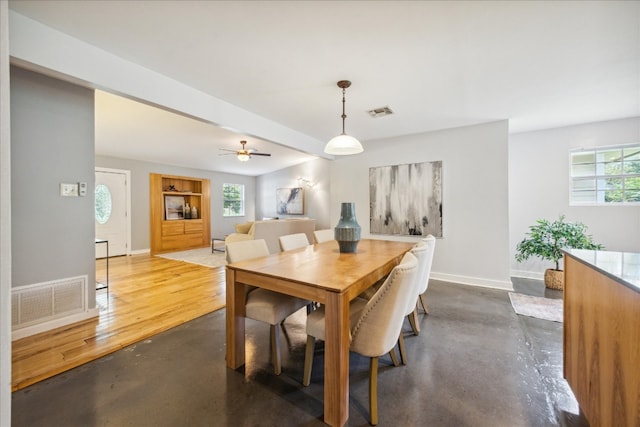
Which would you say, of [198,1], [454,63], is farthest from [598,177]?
[198,1]

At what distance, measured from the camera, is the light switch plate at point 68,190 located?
7.66 ft

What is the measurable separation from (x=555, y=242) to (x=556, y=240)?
0.05 meters

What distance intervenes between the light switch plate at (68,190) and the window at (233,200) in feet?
18.0

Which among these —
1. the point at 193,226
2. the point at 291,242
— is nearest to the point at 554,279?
the point at 291,242

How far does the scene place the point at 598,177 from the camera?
365cm

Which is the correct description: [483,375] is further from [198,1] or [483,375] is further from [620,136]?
[620,136]

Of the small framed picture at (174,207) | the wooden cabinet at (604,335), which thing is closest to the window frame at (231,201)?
the small framed picture at (174,207)

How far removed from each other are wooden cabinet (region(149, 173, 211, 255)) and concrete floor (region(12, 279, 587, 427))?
4.79 meters

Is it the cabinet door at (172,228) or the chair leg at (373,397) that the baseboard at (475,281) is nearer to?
the chair leg at (373,397)

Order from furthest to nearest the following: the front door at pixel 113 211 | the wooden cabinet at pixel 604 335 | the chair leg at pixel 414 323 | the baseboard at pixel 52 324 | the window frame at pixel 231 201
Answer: the window frame at pixel 231 201 → the front door at pixel 113 211 → the chair leg at pixel 414 323 → the baseboard at pixel 52 324 → the wooden cabinet at pixel 604 335

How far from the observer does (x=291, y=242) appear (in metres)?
2.74

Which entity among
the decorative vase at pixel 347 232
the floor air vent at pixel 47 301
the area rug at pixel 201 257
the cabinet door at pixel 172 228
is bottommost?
the area rug at pixel 201 257

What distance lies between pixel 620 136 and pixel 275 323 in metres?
5.10

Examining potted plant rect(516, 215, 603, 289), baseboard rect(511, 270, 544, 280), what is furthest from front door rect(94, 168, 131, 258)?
baseboard rect(511, 270, 544, 280)
